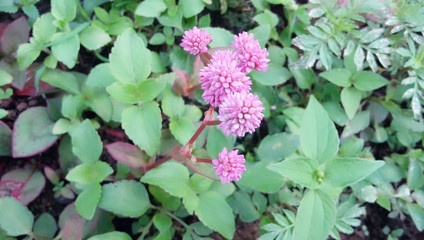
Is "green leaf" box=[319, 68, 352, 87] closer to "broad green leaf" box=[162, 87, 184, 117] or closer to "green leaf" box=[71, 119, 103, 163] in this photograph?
"broad green leaf" box=[162, 87, 184, 117]

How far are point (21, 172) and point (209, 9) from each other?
1583mm

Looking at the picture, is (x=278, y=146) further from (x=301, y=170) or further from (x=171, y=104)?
(x=171, y=104)

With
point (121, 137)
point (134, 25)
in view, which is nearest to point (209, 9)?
point (134, 25)

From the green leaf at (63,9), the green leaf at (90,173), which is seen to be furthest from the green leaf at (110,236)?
the green leaf at (63,9)

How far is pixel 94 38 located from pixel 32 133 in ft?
2.12

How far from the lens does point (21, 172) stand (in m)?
2.13

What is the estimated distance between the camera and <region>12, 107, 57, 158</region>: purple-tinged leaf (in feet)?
6.63

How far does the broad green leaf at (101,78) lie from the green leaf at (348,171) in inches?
47.4

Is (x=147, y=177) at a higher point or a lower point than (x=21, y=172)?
higher

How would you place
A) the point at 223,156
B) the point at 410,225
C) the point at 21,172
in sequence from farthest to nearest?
the point at 410,225, the point at 21,172, the point at 223,156

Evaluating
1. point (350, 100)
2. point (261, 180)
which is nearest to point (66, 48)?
point (261, 180)

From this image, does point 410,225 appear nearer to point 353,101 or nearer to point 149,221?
point 353,101

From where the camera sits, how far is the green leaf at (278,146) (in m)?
2.11

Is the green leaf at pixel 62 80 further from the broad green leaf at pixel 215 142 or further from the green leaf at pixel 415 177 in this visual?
the green leaf at pixel 415 177
